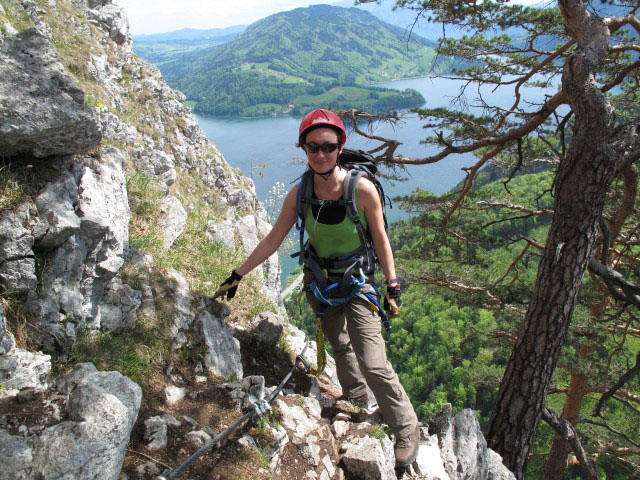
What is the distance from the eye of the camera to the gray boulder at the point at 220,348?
3.74 meters

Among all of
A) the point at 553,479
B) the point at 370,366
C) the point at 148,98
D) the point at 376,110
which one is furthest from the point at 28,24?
the point at 553,479

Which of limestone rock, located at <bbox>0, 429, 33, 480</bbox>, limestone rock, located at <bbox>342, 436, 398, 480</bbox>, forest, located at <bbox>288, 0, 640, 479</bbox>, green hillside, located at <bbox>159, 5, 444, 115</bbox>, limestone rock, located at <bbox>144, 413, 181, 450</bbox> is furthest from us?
green hillside, located at <bbox>159, 5, 444, 115</bbox>

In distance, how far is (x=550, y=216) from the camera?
7.41 meters

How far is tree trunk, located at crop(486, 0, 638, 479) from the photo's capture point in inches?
137

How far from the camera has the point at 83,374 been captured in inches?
98.6

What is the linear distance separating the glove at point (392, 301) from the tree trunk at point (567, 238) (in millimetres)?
1471

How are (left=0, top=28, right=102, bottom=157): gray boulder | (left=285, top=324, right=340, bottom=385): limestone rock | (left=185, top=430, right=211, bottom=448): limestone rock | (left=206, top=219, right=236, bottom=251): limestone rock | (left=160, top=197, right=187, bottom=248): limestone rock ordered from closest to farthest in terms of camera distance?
(left=185, top=430, right=211, bottom=448): limestone rock < (left=0, top=28, right=102, bottom=157): gray boulder < (left=285, top=324, right=340, bottom=385): limestone rock < (left=160, top=197, right=187, bottom=248): limestone rock < (left=206, top=219, right=236, bottom=251): limestone rock

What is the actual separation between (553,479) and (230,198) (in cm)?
1032

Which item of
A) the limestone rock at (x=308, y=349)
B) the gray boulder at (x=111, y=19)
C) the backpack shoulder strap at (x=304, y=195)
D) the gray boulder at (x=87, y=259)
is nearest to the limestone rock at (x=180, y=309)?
the gray boulder at (x=87, y=259)

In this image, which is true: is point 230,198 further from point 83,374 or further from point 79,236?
point 83,374

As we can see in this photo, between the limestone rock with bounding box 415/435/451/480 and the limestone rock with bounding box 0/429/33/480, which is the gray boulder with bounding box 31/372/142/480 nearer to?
the limestone rock with bounding box 0/429/33/480

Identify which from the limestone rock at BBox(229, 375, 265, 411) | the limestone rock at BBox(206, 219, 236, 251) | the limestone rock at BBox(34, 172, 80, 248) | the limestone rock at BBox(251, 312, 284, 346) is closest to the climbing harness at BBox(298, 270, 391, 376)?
the limestone rock at BBox(229, 375, 265, 411)

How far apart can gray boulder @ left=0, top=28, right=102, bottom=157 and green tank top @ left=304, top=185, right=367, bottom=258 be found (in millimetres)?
1947

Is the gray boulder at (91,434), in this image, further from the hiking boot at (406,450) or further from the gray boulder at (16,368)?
the hiking boot at (406,450)
